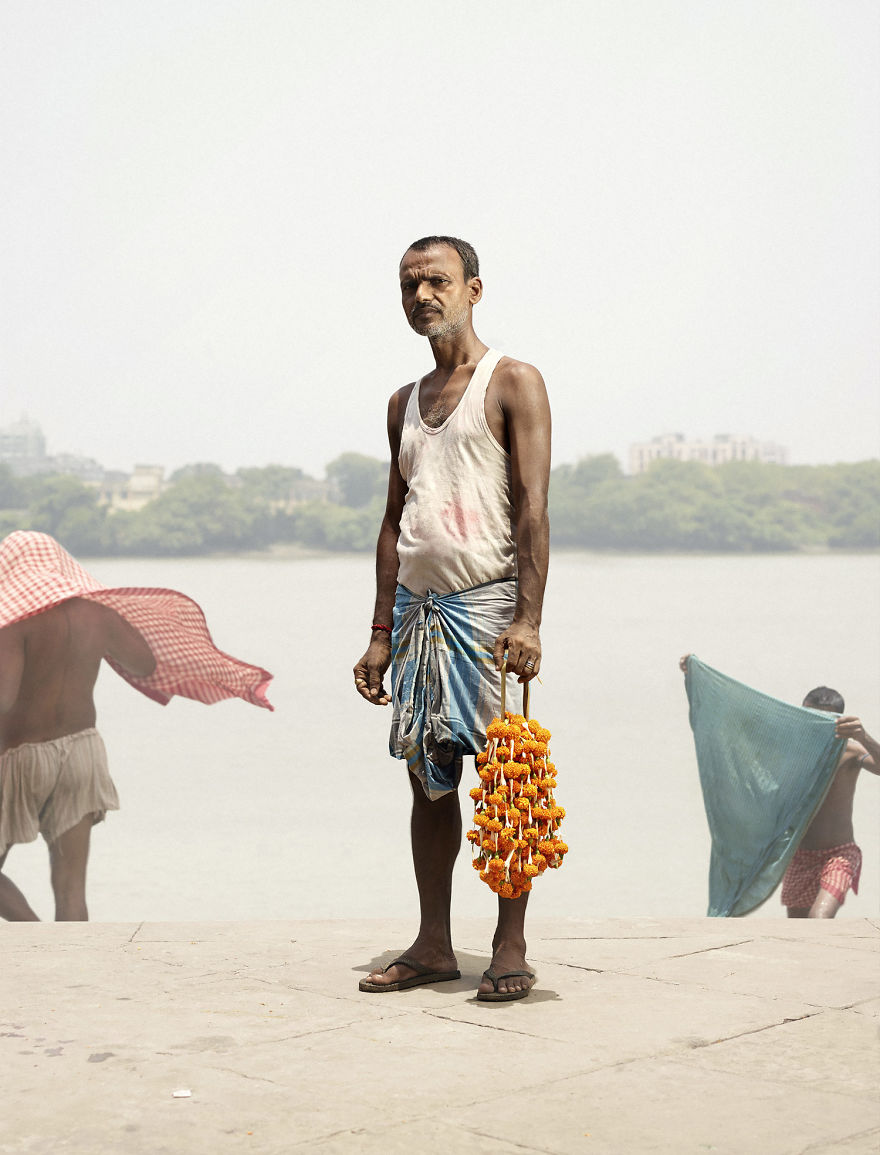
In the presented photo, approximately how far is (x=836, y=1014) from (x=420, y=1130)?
3.55 ft

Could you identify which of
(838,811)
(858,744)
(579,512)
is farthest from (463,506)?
(579,512)

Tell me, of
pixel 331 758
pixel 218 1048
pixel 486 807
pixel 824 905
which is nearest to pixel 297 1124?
pixel 218 1048

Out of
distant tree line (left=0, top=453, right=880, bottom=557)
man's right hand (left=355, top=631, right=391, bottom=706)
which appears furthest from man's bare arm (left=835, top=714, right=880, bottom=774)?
distant tree line (left=0, top=453, right=880, bottom=557)

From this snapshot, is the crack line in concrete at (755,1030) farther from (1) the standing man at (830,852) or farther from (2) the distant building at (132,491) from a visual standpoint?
(2) the distant building at (132,491)

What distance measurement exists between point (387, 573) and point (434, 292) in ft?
2.20

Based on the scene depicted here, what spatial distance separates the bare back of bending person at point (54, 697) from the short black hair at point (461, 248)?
8.79ft

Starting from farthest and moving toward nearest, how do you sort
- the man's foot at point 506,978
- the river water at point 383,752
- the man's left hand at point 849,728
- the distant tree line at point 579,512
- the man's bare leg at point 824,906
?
1. the distant tree line at point 579,512
2. the river water at point 383,752
3. the man's bare leg at point 824,906
4. the man's left hand at point 849,728
5. the man's foot at point 506,978

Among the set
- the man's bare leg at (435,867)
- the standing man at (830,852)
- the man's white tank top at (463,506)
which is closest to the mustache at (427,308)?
the man's white tank top at (463,506)

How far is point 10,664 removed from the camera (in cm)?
557

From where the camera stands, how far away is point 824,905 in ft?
21.1

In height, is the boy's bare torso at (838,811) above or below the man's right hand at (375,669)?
below

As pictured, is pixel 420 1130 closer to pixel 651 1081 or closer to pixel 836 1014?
pixel 651 1081

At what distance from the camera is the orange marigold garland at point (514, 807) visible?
128 inches

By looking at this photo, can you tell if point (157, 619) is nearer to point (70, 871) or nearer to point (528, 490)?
point (70, 871)
